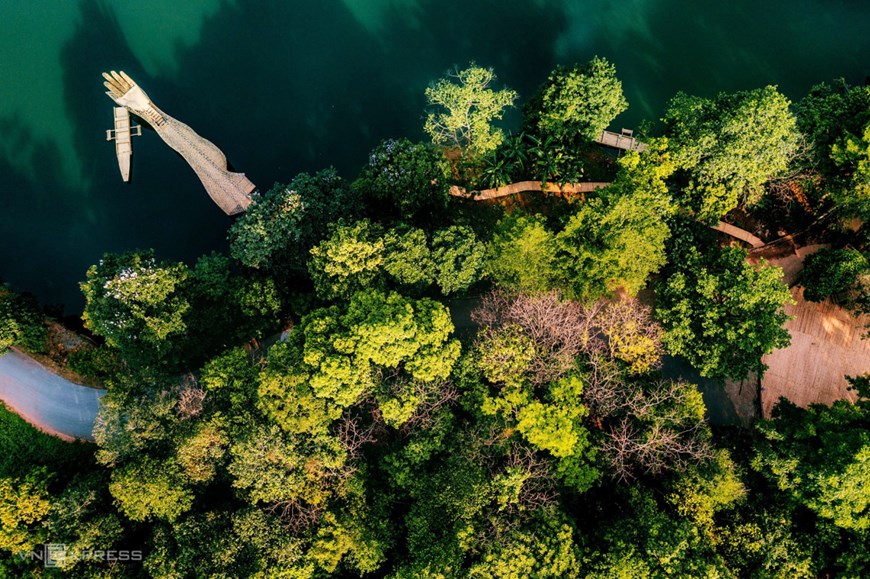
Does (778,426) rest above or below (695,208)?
below

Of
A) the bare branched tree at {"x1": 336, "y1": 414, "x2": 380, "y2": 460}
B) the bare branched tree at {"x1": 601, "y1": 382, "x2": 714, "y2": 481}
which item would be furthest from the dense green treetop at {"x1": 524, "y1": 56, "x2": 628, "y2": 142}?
the bare branched tree at {"x1": 336, "y1": 414, "x2": 380, "y2": 460}

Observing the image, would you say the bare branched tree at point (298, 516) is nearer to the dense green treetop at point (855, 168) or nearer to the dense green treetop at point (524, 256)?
the dense green treetop at point (524, 256)

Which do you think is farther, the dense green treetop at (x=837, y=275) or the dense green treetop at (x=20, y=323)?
the dense green treetop at (x=837, y=275)

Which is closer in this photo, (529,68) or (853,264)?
(853,264)

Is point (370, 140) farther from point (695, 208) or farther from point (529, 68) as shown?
point (695, 208)

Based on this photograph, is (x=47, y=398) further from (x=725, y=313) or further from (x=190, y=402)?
(x=725, y=313)

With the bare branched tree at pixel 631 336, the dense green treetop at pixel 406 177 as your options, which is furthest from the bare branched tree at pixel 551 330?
the dense green treetop at pixel 406 177

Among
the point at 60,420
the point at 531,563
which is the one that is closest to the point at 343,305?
the point at 531,563
